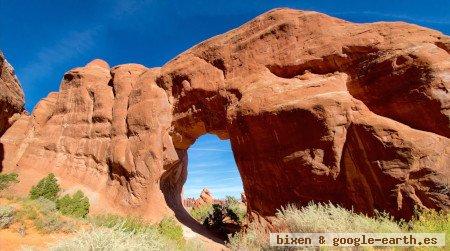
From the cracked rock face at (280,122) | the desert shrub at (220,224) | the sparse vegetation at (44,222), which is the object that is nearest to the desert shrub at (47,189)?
the cracked rock face at (280,122)

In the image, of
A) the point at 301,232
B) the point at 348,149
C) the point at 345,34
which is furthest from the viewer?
the point at 345,34

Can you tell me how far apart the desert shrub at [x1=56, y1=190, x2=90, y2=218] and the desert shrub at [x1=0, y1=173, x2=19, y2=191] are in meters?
4.87

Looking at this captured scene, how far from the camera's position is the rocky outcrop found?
21.5 meters

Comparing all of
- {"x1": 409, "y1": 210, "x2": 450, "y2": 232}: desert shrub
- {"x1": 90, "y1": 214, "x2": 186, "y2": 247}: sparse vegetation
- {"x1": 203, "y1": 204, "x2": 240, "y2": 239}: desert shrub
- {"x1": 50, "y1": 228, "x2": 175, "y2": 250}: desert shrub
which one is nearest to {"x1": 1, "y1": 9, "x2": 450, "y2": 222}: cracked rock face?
{"x1": 409, "y1": 210, "x2": 450, "y2": 232}: desert shrub

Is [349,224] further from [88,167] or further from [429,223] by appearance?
[88,167]

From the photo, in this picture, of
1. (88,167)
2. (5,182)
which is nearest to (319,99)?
(88,167)

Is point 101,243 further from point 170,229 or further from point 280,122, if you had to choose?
point 170,229

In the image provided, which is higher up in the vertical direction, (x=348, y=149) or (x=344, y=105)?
(x=344, y=105)

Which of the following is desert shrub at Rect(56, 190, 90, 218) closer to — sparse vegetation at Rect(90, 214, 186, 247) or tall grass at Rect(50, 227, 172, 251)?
sparse vegetation at Rect(90, 214, 186, 247)

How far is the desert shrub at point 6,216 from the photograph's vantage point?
1120cm

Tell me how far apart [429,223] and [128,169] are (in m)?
16.8

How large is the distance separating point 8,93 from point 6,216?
44.6 feet

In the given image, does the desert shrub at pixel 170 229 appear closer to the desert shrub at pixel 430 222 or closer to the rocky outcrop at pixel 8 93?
the desert shrub at pixel 430 222

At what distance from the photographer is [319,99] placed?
14047 mm
